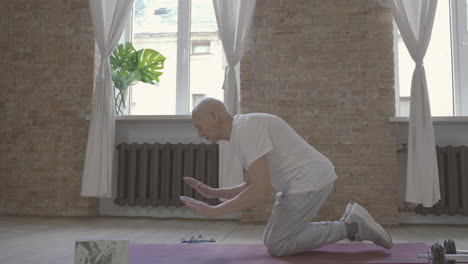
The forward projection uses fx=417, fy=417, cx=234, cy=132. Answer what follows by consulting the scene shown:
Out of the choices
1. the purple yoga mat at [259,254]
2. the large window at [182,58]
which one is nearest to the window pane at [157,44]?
the large window at [182,58]

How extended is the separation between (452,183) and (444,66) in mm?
1294

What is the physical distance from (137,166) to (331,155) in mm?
2011

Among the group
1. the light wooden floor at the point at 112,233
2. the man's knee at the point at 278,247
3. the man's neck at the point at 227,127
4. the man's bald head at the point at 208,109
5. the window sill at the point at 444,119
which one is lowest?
the light wooden floor at the point at 112,233

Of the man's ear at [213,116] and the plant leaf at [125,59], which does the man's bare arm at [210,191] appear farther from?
the plant leaf at [125,59]

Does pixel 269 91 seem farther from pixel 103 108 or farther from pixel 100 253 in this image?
pixel 100 253

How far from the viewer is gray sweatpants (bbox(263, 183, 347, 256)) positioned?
2057 mm

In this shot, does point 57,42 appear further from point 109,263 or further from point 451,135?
point 451,135

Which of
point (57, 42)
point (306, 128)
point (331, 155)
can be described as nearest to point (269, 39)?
point (306, 128)

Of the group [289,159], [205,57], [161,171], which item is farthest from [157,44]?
[289,159]

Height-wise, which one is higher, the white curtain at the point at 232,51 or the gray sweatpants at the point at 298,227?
the white curtain at the point at 232,51

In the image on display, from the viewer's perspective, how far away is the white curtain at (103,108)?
410 cm

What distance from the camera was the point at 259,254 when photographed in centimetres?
222

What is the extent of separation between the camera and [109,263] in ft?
5.38

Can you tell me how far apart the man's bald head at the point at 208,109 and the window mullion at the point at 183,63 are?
9.02ft
